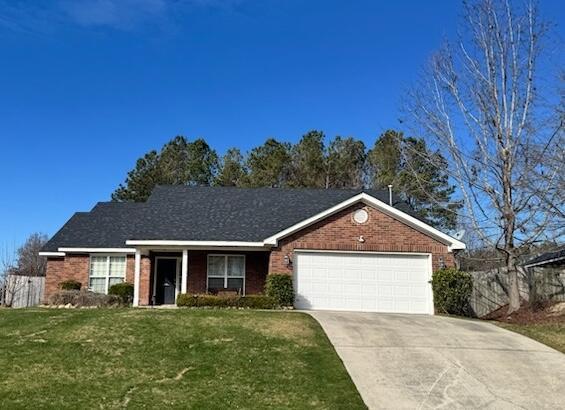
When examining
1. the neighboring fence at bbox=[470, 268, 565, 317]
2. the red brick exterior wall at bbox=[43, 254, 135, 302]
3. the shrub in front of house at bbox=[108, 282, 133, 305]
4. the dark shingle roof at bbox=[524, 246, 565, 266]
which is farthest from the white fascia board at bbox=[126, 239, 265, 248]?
the dark shingle roof at bbox=[524, 246, 565, 266]

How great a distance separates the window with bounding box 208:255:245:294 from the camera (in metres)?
24.2

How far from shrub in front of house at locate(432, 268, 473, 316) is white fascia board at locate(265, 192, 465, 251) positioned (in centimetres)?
126

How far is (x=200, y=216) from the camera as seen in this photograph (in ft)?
83.7

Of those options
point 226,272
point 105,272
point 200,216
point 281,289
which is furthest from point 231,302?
point 105,272

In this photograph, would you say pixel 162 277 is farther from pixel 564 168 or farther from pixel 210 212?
pixel 564 168

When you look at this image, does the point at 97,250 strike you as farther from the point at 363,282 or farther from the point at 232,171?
the point at 232,171

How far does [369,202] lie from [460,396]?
40.1 ft

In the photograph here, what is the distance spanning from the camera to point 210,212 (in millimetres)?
26047

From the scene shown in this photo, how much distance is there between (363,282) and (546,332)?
23.0 ft

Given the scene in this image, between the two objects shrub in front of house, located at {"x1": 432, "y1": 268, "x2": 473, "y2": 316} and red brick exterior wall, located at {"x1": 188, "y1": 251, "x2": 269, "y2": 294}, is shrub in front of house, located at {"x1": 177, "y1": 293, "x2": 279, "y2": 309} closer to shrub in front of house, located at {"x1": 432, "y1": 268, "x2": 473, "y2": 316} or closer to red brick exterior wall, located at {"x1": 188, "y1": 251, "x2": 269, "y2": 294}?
red brick exterior wall, located at {"x1": 188, "y1": 251, "x2": 269, "y2": 294}

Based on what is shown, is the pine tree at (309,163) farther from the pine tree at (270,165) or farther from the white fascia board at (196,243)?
the white fascia board at (196,243)

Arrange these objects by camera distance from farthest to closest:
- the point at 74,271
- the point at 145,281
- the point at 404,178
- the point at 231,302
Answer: the point at 404,178
the point at 74,271
the point at 145,281
the point at 231,302

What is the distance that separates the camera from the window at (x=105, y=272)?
Result: 87.9 ft

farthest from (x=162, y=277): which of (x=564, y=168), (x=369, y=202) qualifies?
(x=564, y=168)
